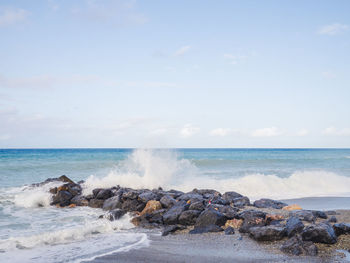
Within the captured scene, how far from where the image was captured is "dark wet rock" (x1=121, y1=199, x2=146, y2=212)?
876 cm

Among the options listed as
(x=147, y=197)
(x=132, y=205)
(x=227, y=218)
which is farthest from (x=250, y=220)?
(x=132, y=205)

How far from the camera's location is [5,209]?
937cm

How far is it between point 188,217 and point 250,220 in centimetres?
142

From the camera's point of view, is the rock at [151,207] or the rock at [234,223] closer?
the rock at [234,223]

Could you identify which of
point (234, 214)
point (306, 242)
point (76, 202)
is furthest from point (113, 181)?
point (306, 242)

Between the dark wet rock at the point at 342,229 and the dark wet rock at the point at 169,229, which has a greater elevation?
the dark wet rock at the point at 342,229

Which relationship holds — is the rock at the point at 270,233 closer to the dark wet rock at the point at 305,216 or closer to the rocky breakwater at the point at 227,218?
the rocky breakwater at the point at 227,218

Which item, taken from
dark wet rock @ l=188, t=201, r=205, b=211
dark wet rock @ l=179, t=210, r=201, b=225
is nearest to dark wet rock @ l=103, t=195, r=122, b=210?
dark wet rock @ l=188, t=201, r=205, b=211

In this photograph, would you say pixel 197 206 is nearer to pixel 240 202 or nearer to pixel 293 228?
pixel 240 202

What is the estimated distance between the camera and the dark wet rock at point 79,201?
402 inches

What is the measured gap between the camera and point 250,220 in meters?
6.53

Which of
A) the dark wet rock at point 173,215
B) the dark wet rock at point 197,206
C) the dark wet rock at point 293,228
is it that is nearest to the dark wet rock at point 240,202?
the dark wet rock at point 197,206

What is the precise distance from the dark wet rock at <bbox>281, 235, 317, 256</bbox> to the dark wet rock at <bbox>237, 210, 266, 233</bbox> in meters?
1.09

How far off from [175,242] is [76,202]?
569 centimetres
